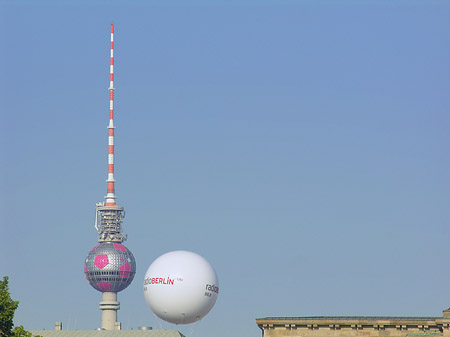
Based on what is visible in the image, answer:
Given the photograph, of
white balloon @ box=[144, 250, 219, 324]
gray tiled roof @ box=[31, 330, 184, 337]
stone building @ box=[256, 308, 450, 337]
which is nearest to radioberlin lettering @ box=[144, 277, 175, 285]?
white balloon @ box=[144, 250, 219, 324]

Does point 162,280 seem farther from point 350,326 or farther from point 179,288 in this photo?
point 350,326

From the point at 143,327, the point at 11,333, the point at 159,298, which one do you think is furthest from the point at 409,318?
the point at 143,327

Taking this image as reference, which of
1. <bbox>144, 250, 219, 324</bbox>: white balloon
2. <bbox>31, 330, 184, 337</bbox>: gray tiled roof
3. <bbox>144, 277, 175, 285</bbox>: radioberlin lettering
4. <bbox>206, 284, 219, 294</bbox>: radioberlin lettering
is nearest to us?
<bbox>144, 250, 219, 324</bbox>: white balloon

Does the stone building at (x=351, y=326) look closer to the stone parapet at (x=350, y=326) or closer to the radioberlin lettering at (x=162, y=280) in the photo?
the stone parapet at (x=350, y=326)

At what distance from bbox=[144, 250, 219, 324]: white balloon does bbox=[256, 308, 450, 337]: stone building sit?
28026 mm

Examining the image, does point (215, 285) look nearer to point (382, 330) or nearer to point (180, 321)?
point (180, 321)

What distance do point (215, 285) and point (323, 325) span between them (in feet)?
116

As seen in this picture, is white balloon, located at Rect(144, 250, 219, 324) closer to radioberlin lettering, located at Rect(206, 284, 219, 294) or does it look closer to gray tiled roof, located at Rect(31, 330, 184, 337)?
radioberlin lettering, located at Rect(206, 284, 219, 294)

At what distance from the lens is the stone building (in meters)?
80.6

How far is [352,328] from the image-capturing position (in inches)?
3241

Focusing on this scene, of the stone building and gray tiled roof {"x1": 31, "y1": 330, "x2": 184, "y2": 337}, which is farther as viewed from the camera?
gray tiled roof {"x1": 31, "y1": 330, "x2": 184, "y2": 337}

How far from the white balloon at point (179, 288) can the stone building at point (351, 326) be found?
2803 cm

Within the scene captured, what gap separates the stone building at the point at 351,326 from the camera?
80.6m

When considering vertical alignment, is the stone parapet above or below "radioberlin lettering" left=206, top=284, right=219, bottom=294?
below
